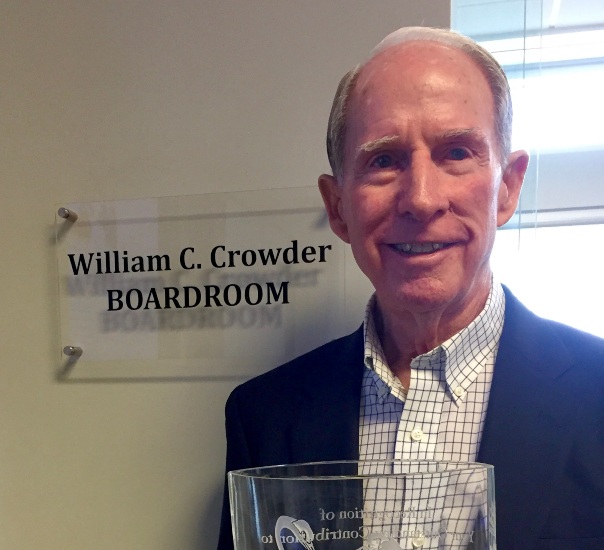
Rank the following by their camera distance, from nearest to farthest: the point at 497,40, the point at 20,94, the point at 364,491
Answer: the point at 364,491
the point at 497,40
the point at 20,94

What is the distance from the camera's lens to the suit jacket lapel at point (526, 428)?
60cm

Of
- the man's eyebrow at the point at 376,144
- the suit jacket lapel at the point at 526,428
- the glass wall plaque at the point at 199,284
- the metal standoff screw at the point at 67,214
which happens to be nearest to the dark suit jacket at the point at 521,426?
the suit jacket lapel at the point at 526,428

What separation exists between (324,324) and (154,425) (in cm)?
28

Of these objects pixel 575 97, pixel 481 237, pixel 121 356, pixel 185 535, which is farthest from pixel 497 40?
pixel 185 535

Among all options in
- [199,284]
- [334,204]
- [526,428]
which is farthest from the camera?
[199,284]

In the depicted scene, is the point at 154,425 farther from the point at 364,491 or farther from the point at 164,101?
the point at 364,491

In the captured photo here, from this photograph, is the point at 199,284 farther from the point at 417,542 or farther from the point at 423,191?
the point at 417,542

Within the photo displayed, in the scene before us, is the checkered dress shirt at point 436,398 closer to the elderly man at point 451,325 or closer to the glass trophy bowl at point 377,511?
the elderly man at point 451,325

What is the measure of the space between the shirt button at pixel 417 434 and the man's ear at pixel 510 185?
0.23 m

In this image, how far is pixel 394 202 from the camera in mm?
671

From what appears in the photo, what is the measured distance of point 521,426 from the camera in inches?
25.2

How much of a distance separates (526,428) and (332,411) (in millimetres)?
203

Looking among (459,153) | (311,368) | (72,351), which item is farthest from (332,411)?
(72,351)

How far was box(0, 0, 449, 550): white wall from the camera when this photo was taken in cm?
91
